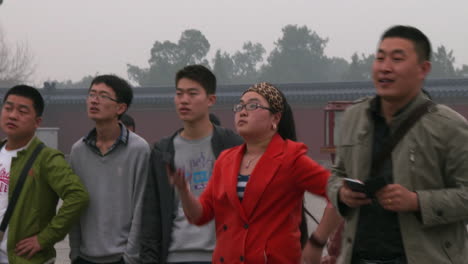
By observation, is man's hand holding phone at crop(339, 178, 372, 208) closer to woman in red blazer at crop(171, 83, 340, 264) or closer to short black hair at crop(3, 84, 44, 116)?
woman in red blazer at crop(171, 83, 340, 264)

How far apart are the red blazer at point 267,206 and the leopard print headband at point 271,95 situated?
0.15m

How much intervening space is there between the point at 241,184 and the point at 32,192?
138cm

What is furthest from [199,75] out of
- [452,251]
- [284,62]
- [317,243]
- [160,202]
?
[284,62]

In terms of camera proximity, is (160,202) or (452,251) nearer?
(452,251)

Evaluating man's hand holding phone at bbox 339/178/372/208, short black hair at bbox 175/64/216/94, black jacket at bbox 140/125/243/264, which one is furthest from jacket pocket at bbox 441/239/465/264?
short black hair at bbox 175/64/216/94

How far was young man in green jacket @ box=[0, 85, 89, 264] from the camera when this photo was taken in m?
3.88

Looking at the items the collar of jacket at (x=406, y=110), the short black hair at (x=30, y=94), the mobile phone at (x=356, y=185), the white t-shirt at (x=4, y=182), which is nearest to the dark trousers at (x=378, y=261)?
the mobile phone at (x=356, y=185)

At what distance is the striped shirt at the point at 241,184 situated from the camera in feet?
10.2

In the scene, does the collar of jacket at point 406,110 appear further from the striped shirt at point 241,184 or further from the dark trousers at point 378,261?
the striped shirt at point 241,184

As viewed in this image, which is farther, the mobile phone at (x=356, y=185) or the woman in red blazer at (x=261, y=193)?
the woman in red blazer at (x=261, y=193)

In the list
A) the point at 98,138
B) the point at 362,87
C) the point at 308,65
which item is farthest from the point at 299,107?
the point at 308,65

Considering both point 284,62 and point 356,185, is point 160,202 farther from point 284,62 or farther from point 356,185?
point 284,62

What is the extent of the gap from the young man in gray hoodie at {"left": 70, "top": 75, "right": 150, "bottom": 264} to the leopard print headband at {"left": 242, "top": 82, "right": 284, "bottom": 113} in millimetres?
1035

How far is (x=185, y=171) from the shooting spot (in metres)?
3.76
